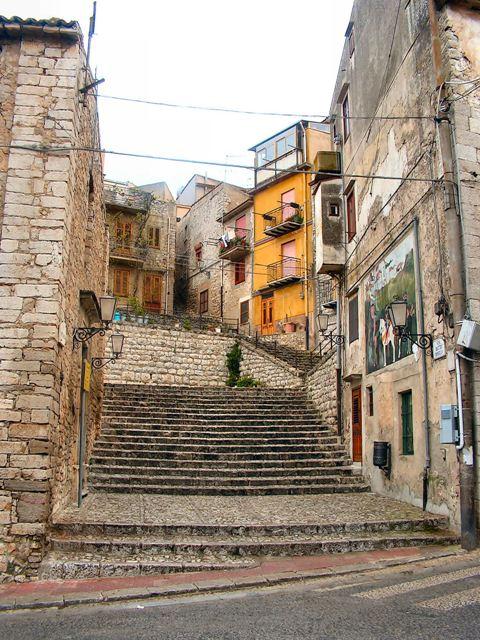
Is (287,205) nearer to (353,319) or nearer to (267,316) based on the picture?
(267,316)

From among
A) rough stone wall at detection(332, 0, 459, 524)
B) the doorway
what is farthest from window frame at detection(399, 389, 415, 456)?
the doorway

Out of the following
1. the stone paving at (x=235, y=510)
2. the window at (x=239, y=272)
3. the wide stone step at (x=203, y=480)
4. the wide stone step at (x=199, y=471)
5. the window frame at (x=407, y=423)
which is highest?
the window at (x=239, y=272)

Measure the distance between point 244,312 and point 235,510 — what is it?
22641mm

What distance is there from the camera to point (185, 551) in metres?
7.35

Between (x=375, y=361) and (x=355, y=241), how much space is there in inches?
136

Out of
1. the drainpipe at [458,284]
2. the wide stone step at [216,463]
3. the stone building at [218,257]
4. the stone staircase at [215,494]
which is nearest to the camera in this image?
the stone staircase at [215,494]

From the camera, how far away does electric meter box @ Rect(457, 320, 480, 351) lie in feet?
25.8

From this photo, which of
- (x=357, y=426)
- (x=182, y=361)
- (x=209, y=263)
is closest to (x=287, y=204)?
(x=209, y=263)

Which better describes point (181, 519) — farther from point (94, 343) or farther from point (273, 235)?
point (273, 235)

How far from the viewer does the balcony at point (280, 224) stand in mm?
28609

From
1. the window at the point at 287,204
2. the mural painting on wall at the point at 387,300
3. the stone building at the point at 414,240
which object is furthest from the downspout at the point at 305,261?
the mural painting on wall at the point at 387,300

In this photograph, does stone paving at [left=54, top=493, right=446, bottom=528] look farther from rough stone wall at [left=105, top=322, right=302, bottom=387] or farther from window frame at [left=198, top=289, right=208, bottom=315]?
window frame at [left=198, top=289, right=208, bottom=315]

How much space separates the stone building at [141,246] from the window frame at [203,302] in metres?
1.82

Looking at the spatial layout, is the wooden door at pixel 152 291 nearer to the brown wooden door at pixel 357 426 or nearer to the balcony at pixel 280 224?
the balcony at pixel 280 224
